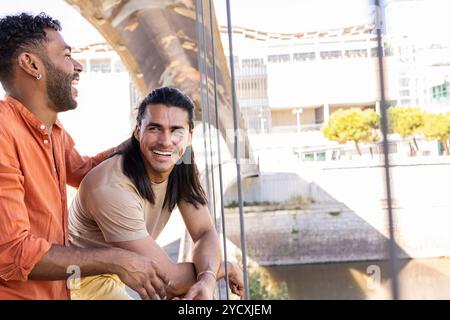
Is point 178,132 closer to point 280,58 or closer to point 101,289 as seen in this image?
point 101,289

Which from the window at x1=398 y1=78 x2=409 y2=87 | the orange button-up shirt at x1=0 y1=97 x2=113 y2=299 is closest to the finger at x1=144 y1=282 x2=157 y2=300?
the orange button-up shirt at x1=0 y1=97 x2=113 y2=299

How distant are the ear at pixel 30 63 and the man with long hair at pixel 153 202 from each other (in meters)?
0.13

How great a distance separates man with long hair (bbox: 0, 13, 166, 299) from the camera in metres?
0.62

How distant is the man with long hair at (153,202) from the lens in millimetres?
695

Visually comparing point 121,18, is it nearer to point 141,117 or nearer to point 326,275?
point 141,117

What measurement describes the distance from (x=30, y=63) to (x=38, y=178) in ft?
0.43

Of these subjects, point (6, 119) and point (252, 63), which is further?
point (252, 63)

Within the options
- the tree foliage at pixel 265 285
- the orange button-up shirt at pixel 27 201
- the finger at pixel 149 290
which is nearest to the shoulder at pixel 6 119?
the orange button-up shirt at pixel 27 201

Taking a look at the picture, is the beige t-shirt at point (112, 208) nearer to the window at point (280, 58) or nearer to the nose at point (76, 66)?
the nose at point (76, 66)

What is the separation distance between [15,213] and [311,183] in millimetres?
6764

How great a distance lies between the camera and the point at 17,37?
71 centimetres

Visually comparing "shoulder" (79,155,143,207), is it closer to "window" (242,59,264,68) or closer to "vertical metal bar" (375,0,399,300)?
"vertical metal bar" (375,0,399,300)

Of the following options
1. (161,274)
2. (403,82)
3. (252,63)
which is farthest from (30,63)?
(252,63)
